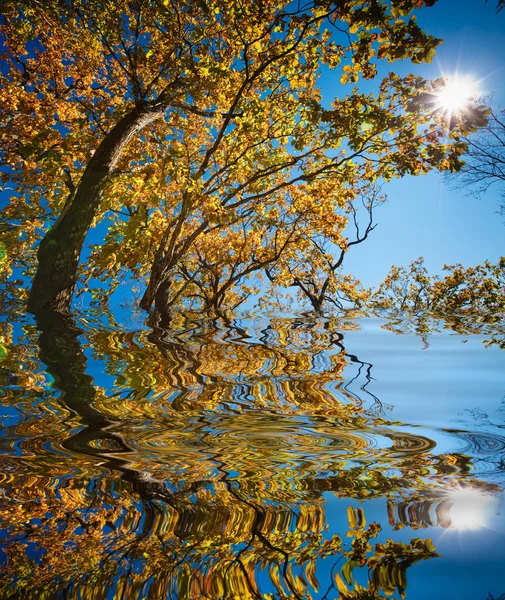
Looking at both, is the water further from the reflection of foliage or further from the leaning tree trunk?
the leaning tree trunk

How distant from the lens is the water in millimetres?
629

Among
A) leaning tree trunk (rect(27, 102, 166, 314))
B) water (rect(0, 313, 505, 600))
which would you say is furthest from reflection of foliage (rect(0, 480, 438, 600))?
leaning tree trunk (rect(27, 102, 166, 314))

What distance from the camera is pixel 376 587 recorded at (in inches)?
23.5

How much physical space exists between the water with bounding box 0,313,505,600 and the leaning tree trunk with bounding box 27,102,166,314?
10.7ft

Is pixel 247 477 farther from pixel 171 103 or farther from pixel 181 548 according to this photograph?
pixel 171 103

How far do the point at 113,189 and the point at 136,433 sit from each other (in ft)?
24.5

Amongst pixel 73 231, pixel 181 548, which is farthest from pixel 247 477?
pixel 73 231

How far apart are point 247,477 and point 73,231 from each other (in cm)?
580

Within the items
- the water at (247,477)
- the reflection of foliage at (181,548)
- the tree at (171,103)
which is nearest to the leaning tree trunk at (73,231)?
the tree at (171,103)

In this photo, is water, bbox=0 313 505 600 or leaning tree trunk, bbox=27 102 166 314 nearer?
water, bbox=0 313 505 600

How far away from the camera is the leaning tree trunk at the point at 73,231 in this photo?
4996 millimetres

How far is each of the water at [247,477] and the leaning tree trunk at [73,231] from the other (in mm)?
3261

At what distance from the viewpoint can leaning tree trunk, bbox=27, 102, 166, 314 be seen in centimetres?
500

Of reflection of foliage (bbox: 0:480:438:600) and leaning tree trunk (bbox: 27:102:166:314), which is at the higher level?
leaning tree trunk (bbox: 27:102:166:314)
